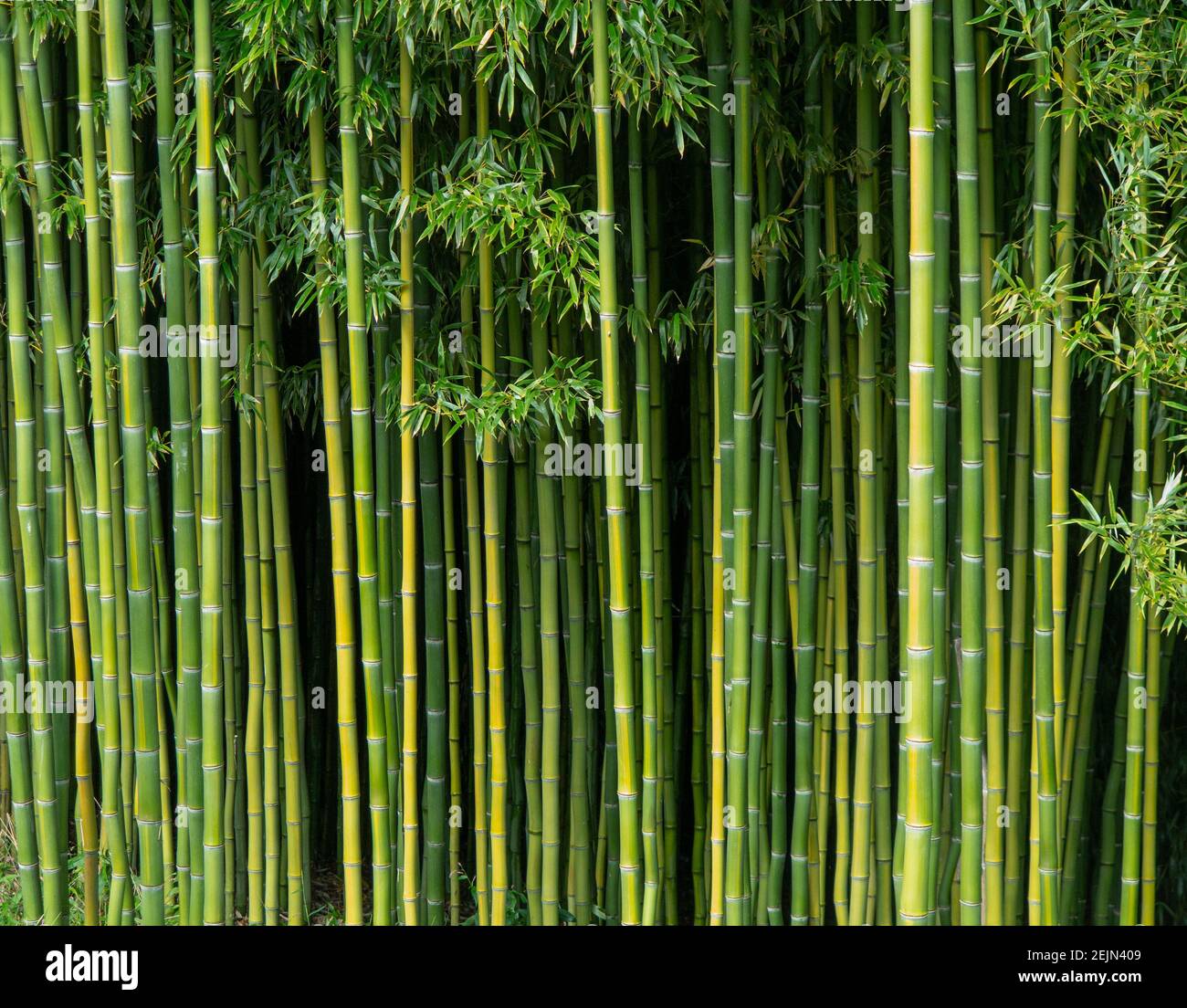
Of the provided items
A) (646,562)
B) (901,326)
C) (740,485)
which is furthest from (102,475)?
(901,326)

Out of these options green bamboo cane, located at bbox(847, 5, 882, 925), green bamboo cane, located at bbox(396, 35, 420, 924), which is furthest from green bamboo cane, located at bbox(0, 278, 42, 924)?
green bamboo cane, located at bbox(847, 5, 882, 925)

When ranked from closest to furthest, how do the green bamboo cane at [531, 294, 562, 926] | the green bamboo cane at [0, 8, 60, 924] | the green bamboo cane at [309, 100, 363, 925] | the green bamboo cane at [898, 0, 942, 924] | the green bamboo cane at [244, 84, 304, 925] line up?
the green bamboo cane at [898, 0, 942, 924], the green bamboo cane at [309, 100, 363, 925], the green bamboo cane at [0, 8, 60, 924], the green bamboo cane at [244, 84, 304, 925], the green bamboo cane at [531, 294, 562, 926]

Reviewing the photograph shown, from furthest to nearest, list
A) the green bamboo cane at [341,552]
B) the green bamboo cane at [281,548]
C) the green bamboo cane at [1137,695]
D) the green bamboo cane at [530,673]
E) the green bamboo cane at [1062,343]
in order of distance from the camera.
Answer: the green bamboo cane at [530,673], the green bamboo cane at [281,548], the green bamboo cane at [341,552], the green bamboo cane at [1137,695], the green bamboo cane at [1062,343]

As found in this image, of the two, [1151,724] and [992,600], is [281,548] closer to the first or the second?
[992,600]

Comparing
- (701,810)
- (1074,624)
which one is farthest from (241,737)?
(1074,624)

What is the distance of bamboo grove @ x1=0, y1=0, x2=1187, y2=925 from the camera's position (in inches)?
112

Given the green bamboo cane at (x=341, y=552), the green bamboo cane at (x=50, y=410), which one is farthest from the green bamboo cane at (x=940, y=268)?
the green bamboo cane at (x=50, y=410)

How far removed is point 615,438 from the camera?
9.75 ft

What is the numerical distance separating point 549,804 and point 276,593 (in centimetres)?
114

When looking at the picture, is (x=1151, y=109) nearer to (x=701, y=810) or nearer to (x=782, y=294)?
(x=782, y=294)

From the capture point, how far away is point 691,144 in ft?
11.7

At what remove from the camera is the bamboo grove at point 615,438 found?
112 inches

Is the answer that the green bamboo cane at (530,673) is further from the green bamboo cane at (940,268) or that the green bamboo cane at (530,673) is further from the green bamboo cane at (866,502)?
the green bamboo cane at (940,268)

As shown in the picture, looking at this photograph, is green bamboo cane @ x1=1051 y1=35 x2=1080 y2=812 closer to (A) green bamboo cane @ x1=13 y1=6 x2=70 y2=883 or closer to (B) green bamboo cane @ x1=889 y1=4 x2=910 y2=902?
(B) green bamboo cane @ x1=889 y1=4 x2=910 y2=902
